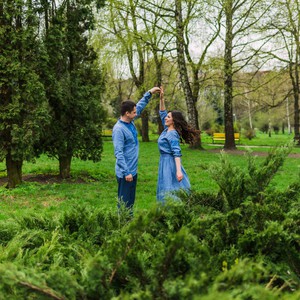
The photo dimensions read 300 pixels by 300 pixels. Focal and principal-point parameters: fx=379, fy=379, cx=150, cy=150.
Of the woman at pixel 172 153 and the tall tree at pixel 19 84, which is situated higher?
the tall tree at pixel 19 84

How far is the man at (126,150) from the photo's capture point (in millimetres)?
5203

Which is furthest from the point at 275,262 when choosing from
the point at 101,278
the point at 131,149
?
the point at 131,149

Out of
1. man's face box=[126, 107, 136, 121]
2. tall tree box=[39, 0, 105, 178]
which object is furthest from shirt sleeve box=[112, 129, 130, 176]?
tall tree box=[39, 0, 105, 178]

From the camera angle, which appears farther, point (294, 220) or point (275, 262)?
point (294, 220)

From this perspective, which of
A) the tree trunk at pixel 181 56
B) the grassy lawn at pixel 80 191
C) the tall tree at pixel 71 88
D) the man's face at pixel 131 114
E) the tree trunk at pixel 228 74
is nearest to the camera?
the man's face at pixel 131 114

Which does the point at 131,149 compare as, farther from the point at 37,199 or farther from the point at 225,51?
the point at 225,51

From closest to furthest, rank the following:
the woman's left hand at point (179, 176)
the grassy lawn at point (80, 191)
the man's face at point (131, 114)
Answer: the woman's left hand at point (179, 176) → the man's face at point (131, 114) → the grassy lawn at point (80, 191)

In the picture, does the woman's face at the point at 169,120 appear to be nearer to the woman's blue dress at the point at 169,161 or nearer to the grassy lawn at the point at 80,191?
the woman's blue dress at the point at 169,161

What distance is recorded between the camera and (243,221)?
7.63ft

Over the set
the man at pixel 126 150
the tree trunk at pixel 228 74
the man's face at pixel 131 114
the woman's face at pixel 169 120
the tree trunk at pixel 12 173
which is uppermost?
the tree trunk at pixel 228 74

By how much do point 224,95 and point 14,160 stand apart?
50.0ft

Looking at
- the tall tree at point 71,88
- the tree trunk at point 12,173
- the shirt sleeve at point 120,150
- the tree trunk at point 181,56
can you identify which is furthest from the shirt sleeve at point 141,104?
the tree trunk at point 181,56

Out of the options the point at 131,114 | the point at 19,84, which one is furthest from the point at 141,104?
the point at 19,84

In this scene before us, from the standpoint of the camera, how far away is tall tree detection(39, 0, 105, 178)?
10.4m
